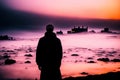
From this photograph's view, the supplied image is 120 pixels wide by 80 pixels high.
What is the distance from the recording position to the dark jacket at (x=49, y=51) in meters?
7.45

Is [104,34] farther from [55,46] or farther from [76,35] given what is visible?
[55,46]

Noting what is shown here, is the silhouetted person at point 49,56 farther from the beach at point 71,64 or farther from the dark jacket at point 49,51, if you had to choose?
the beach at point 71,64

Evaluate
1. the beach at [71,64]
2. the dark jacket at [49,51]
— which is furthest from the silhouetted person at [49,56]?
the beach at [71,64]

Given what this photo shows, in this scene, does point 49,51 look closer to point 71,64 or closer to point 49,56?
point 49,56

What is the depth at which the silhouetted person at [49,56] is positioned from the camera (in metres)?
7.46

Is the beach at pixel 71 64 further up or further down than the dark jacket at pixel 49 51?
further down

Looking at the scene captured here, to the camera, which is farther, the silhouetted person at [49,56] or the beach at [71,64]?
the beach at [71,64]

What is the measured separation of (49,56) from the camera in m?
7.58

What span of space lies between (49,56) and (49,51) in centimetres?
14

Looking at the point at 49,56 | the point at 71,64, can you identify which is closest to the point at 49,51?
the point at 49,56

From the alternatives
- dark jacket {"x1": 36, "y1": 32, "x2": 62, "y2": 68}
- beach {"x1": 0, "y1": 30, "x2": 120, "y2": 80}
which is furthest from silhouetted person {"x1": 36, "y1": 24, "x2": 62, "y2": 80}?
beach {"x1": 0, "y1": 30, "x2": 120, "y2": 80}

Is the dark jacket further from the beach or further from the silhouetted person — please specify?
the beach

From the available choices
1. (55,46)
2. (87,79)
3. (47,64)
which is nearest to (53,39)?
(55,46)

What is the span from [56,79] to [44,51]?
0.84 meters
